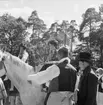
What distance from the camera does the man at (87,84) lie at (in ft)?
11.9

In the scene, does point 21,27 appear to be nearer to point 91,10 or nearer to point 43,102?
point 91,10

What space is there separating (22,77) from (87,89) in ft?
3.70

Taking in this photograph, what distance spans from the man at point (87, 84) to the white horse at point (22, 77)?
0.69 meters

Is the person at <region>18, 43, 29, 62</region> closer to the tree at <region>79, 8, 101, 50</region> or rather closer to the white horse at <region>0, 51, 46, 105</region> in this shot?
the white horse at <region>0, 51, 46, 105</region>

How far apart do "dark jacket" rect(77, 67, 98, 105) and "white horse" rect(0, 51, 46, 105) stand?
0.70 metres

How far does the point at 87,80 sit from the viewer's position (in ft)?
12.1

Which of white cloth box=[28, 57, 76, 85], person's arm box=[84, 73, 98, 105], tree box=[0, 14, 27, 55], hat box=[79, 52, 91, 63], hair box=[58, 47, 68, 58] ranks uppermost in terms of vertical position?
tree box=[0, 14, 27, 55]

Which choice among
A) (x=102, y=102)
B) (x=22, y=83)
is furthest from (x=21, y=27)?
(x=22, y=83)

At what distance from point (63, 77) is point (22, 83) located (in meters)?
0.75

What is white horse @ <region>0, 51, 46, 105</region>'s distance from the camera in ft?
13.2

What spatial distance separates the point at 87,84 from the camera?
3.67 meters

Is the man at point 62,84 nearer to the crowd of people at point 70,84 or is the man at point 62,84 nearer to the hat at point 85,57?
the crowd of people at point 70,84

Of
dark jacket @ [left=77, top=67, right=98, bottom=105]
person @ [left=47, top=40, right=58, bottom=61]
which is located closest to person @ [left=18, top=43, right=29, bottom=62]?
person @ [left=47, top=40, right=58, bottom=61]

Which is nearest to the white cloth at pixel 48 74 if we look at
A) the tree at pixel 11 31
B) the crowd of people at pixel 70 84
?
the crowd of people at pixel 70 84
